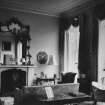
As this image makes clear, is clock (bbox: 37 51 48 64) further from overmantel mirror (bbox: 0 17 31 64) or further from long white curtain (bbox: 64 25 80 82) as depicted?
long white curtain (bbox: 64 25 80 82)

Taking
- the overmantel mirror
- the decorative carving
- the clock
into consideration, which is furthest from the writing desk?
the decorative carving

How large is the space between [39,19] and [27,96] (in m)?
4.49

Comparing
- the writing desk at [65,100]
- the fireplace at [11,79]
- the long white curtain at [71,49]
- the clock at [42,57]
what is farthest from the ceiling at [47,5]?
the writing desk at [65,100]

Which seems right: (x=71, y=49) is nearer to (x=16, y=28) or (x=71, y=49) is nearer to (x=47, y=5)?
(x=47, y=5)

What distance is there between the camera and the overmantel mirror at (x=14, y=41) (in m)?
7.10

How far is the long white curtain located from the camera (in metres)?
7.75

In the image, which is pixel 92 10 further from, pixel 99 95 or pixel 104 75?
pixel 99 95

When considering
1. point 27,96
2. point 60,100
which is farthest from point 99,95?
point 27,96

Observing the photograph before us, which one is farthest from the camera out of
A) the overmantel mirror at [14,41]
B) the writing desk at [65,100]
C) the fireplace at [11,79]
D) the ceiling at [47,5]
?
the overmantel mirror at [14,41]

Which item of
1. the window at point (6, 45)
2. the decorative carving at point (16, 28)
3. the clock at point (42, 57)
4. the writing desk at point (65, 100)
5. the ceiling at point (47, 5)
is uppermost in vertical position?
the ceiling at point (47, 5)

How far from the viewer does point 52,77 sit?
7.96 m

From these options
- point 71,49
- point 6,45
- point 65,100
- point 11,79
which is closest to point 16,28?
point 6,45

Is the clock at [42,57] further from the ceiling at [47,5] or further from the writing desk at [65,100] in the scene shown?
the writing desk at [65,100]

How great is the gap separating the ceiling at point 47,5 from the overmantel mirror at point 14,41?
551 millimetres
